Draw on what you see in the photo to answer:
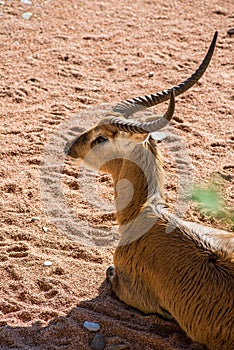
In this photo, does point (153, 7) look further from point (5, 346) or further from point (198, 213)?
point (5, 346)

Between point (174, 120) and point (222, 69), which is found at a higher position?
point (222, 69)

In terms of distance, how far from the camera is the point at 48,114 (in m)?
9.02

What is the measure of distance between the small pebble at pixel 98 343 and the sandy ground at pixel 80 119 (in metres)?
0.09

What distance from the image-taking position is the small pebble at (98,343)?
5.39m

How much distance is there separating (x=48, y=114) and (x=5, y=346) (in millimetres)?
4327

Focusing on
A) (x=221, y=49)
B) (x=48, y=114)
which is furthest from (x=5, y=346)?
(x=221, y=49)

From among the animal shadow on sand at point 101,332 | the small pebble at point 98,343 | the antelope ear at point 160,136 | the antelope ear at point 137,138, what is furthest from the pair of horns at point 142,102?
the antelope ear at point 160,136

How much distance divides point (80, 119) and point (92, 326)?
13.2ft

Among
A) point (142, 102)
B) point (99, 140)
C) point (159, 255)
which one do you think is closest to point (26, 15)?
point (99, 140)

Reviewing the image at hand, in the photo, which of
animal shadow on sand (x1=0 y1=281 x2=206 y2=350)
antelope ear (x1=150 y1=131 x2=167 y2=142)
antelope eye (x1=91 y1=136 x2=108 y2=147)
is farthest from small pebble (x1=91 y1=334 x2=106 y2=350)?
antelope ear (x1=150 y1=131 x2=167 y2=142)

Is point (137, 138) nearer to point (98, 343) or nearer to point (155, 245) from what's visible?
point (155, 245)

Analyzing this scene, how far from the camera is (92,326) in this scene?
5586mm

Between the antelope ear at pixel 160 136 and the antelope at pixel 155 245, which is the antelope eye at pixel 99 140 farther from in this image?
the antelope ear at pixel 160 136

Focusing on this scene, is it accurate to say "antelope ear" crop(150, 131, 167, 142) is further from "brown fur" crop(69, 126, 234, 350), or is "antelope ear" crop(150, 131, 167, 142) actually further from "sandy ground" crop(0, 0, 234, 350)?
"brown fur" crop(69, 126, 234, 350)
